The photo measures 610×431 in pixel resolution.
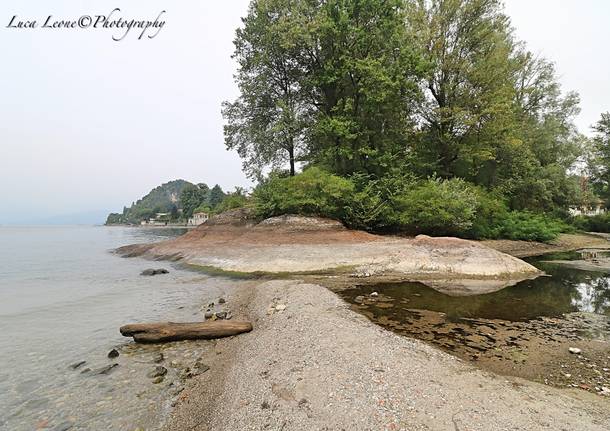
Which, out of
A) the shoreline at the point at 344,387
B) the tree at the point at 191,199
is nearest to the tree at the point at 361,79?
the shoreline at the point at 344,387

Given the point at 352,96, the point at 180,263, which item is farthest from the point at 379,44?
the point at 180,263

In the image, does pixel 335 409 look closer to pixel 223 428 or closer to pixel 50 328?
pixel 223 428

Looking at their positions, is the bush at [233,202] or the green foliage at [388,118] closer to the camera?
A: the green foliage at [388,118]

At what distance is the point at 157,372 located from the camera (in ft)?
21.7

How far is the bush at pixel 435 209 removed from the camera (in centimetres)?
2297

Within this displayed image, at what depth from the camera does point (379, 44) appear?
88.2 ft

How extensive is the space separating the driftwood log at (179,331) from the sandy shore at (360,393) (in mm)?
778

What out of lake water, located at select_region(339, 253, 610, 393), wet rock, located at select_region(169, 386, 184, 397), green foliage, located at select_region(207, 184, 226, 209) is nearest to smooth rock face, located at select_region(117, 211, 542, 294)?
lake water, located at select_region(339, 253, 610, 393)

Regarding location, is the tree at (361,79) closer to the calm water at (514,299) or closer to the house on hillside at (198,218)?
the calm water at (514,299)

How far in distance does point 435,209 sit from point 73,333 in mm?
22191

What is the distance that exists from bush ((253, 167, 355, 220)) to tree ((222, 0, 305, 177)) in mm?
5673

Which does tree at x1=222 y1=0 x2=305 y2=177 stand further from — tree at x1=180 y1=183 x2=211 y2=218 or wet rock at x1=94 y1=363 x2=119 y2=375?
tree at x1=180 y1=183 x2=211 y2=218

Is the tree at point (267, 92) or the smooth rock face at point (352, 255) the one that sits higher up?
the tree at point (267, 92)

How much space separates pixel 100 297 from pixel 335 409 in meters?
14.1
